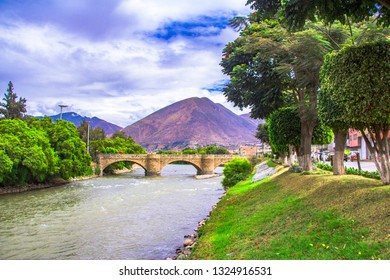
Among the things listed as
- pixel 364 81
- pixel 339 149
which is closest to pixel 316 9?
pixel 364 81

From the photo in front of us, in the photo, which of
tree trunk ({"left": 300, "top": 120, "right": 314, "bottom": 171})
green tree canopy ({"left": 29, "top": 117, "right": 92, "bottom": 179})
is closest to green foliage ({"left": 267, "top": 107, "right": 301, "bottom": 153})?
tree trunk ({"left": 300, "top": 120, "right": 314, "bottom": 171})

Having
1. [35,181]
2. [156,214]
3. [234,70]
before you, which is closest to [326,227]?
[234,70]

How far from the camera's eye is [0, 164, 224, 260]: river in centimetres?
1653

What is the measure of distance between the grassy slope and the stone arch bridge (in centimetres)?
6366

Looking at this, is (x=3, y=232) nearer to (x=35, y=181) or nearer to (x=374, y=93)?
(x=374, y=93)

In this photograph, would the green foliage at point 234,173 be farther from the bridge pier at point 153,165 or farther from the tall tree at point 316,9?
the bridge pier at point 153,165

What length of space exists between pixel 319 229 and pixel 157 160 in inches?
2782

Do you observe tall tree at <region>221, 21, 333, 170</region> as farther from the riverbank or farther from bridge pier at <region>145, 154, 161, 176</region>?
bridge pier at <region>145, 154, 161, 176</region>

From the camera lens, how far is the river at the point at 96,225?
1653 centimetres

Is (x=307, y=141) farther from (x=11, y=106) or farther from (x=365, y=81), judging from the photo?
(x=11, y=106)

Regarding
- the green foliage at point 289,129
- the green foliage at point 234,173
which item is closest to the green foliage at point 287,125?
the green foliage at point 289,129
